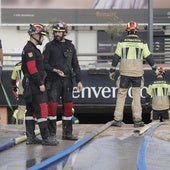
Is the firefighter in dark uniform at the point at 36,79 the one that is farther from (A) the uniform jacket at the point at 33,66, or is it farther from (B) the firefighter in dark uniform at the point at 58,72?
(B) the firefighter in dark uniform at the point at 58,72

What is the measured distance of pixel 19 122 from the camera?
1261cm

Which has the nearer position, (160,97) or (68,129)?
(68,129)

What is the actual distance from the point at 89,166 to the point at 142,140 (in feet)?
7.17

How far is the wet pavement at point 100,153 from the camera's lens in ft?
20.9

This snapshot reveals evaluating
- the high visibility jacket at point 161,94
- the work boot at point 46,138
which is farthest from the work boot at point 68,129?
the high visibility jacket at point 161,94

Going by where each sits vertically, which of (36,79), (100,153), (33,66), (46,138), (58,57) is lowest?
(100,153)

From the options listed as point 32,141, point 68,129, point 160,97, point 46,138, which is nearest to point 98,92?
point 160,97

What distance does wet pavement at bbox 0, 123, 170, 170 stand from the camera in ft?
20.9

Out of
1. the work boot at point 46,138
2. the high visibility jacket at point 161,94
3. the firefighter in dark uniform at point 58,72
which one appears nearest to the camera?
the work boot at point 46,138

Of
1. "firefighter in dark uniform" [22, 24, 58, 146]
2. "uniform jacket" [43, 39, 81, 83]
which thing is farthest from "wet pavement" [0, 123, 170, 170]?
"uniform jacket" [43, 39, 81, 83]

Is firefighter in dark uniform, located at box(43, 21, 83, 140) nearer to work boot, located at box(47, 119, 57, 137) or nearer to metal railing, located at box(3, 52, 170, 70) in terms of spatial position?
work boot, located at box(47, 119, 57, 137)

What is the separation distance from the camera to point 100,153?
7.22 metres

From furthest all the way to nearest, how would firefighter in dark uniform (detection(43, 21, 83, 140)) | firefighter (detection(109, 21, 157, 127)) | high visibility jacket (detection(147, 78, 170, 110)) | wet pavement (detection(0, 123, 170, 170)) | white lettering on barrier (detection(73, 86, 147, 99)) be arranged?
white lettering on barrier (detection(73, 86, 147, 99)), high visibility jacket (detection(147, 78, 170, 110)), firefighter (detection(109, 21, 157, 127)), firefighter in dark uniform (detection(43, 21, 83, 140)), wet pavement (detection(0, 123, 170, 170))

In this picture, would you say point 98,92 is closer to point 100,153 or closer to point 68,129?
point 68,129
